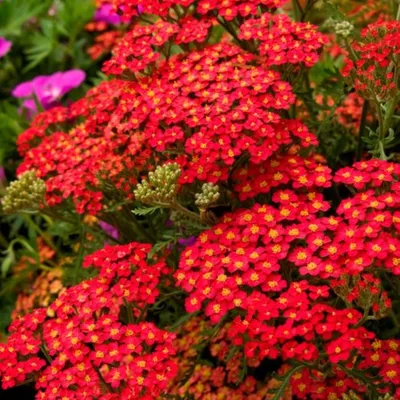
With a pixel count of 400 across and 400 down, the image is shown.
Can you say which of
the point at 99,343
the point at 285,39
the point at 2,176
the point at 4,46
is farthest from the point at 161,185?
the point at 4,46

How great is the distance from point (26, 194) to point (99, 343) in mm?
506

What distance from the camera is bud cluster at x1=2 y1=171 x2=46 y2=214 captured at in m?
1.88

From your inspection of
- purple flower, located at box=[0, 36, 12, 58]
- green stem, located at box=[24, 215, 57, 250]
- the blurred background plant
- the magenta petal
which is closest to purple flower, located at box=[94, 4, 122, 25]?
the blurred background plant

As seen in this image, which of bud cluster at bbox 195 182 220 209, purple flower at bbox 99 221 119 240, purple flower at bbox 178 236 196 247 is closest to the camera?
bud cluster at bbox 195 182 220 209

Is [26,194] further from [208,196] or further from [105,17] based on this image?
[105,17]

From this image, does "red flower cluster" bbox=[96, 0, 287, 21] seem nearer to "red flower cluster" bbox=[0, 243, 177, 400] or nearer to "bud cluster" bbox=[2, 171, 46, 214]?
"bud cluster" bbox=[2, 171, 46, 214]

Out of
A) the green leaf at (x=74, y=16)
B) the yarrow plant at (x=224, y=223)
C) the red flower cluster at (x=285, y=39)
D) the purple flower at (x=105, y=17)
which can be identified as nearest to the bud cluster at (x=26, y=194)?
the yarrow plant at (x=224, y=223)

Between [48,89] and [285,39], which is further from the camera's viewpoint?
[48,89]

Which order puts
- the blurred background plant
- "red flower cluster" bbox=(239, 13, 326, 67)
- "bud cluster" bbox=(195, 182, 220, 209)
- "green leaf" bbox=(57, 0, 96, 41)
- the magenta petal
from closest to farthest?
"bud cluster" bbox=(195, 182, 220, 209) < "red flower cluster" bbox=(239, 13, 326, 67) < the blurred background plant < the magenta petal < "green leaf" bbox=(57, 0, 96, 41)

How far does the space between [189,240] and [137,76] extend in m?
0.55

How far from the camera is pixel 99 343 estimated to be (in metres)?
1.57

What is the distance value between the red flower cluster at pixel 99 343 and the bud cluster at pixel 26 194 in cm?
24

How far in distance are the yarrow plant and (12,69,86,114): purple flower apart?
0.74 meters

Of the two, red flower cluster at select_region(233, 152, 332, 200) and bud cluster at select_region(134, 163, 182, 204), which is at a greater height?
bud cluster at select_region(134, 163, 182, 204)
